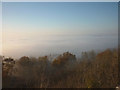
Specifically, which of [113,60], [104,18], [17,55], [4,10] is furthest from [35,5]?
[113,60]

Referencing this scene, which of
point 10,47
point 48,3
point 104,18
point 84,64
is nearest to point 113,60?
point 84,64

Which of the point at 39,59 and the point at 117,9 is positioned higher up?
the point at 117,9

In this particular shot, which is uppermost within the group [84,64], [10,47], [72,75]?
[10,47]

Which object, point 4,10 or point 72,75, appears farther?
point 72,75

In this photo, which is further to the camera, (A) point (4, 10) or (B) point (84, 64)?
(B) point (84, 64)

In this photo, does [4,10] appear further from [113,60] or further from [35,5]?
[113,60]

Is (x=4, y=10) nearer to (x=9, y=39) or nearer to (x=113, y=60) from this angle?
(x=9, y=39)
